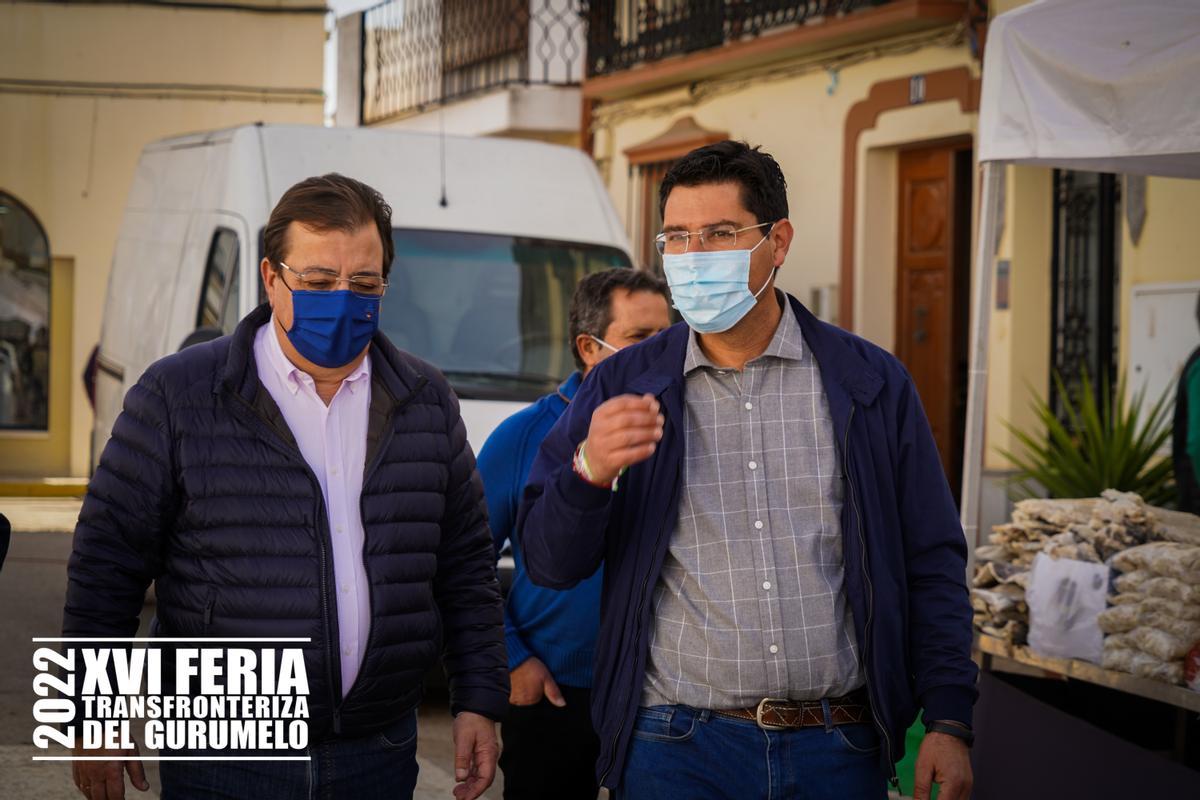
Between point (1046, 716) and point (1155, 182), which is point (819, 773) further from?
point (1155, 182)

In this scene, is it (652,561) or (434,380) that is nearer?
(652,561)

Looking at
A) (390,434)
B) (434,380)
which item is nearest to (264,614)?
(390,434)

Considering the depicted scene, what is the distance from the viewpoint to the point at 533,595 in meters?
4.39

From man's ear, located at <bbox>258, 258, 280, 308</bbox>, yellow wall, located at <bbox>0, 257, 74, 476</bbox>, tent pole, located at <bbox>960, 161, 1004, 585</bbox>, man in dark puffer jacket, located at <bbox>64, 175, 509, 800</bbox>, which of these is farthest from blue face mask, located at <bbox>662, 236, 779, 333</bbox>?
yellow wall, located at <bbox>0, 257, 74, 476</bbox>

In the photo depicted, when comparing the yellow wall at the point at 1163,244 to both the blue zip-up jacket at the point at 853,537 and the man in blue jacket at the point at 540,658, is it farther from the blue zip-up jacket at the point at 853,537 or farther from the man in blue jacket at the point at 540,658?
the blue zip-up jacket at the point at 853,537

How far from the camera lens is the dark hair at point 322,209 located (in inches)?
140

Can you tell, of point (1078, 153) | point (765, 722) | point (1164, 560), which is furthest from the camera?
point (1078, 153)

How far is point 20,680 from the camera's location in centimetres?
834

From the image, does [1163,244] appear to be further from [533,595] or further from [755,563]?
[755,563]

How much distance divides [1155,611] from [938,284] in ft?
26.8

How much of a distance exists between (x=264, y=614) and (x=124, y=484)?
383 millimetres

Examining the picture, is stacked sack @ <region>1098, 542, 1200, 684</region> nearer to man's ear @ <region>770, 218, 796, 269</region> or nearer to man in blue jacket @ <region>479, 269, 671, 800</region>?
man in blue jacket @ <region>479, 269, 671, 800</region>

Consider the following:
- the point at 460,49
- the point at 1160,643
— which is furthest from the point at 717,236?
the point at 460,49

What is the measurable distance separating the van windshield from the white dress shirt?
14.4 ft
